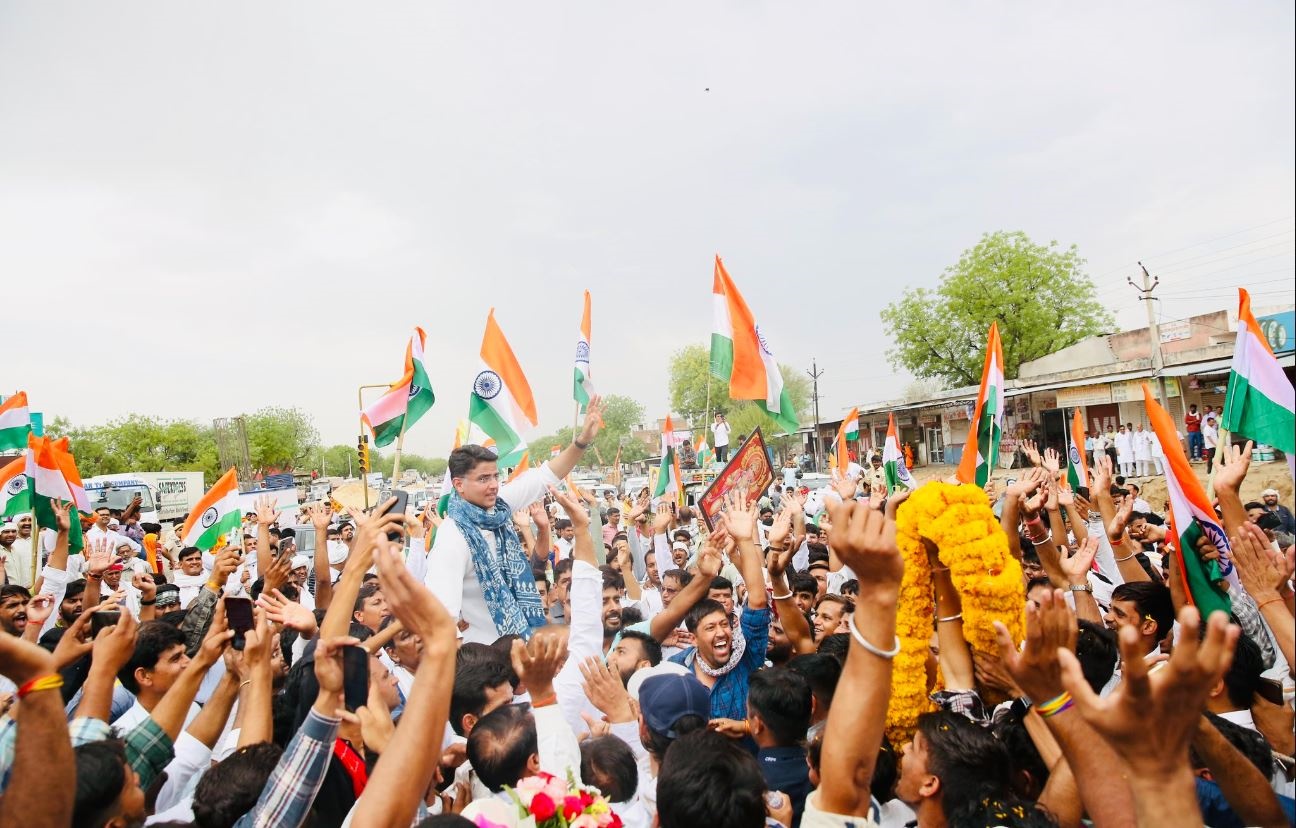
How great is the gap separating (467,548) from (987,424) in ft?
15.3

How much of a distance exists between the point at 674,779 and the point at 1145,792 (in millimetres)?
1116

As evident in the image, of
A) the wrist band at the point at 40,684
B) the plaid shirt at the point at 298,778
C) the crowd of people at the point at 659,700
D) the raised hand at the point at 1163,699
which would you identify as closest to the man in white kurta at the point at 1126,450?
the crowd of people at the point at 659,700

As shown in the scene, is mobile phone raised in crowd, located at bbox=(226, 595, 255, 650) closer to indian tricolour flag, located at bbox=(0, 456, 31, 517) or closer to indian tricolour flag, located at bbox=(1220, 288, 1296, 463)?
indian tricolour flag, located at bbox=(1220, 288, 1296, 463)

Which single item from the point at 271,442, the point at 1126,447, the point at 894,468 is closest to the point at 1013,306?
the point at 1126,447

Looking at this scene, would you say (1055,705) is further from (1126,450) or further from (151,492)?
(151,492)

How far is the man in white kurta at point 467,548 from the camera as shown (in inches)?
168

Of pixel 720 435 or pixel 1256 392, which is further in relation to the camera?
pixel 720 435

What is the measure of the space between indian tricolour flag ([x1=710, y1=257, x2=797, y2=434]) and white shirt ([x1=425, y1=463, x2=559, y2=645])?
10.3 ft

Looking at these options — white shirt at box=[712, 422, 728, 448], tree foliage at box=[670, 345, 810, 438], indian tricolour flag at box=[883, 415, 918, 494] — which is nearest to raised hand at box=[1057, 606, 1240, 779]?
indian tricolour flag at box=[883, 415, 918, 494]

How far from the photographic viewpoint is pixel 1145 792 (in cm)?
153

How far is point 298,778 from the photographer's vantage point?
225 centimetres

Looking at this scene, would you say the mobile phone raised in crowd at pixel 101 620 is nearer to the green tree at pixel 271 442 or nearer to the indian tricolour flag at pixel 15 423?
the indian tricolour flag at pixel 15 423

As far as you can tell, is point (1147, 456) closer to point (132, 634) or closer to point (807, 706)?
point (807, 706)

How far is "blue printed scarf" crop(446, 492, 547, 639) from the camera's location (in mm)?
4461
